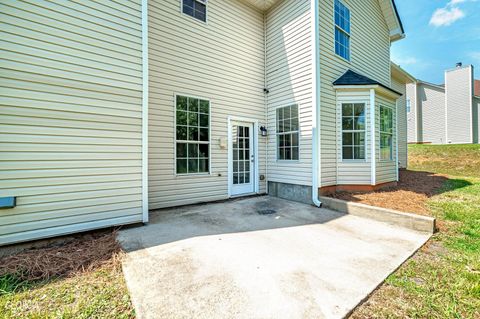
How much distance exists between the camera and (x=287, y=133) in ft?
20.8

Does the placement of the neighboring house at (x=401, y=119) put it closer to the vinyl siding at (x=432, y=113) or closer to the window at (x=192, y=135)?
the vinyl siding at (x=432, y=113)

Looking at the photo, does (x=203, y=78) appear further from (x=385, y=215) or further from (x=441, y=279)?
(x=441, y=279)

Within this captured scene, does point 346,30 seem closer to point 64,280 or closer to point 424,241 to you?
point 424,241

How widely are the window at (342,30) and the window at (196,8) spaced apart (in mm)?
3945

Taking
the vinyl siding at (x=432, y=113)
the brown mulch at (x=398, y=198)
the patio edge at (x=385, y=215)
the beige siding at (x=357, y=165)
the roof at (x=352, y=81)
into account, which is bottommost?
the patio edge at (x=385, y=215)

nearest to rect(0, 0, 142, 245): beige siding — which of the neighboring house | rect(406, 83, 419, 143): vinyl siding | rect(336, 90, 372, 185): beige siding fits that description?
rect(336, 90, 372, 185): beige siding

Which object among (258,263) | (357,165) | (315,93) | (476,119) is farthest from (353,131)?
(476,119)

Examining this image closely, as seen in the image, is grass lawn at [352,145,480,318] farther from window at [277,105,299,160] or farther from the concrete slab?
window at [277,105,299,160]

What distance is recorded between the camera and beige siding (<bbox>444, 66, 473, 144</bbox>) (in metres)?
16.0

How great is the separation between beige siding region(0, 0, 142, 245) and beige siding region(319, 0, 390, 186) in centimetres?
461

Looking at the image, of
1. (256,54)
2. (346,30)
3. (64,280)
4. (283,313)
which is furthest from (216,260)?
(346,30)

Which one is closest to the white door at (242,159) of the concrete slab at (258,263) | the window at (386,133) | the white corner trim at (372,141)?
the concrete slab at (258,263)

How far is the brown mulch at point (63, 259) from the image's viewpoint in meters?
2.38

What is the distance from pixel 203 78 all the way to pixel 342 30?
15.2 feet
